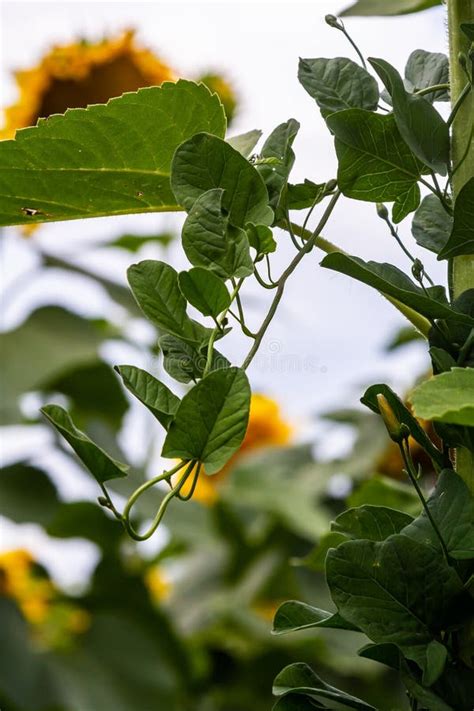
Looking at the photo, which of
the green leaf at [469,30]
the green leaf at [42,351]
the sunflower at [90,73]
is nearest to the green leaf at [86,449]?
the green leaf at [469,30]

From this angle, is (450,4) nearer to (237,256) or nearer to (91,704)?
(237,256)

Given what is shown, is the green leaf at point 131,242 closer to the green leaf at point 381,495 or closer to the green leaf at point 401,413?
the green leaf at point 381,495

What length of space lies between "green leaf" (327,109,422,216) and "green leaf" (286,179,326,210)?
1cm

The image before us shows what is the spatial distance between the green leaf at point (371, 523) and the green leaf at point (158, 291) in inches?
2.0

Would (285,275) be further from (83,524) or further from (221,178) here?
(83,524)

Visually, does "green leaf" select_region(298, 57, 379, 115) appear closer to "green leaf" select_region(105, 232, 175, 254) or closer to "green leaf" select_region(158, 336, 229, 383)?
"green leaf" select_region(158, 336, 229, 383)

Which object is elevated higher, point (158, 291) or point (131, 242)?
point (131, 242)

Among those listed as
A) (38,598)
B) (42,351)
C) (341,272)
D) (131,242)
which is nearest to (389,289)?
(341,272)

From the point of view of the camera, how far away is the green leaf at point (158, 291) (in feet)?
0.78

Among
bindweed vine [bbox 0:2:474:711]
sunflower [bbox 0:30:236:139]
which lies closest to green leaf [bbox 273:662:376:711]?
bindweed vine [bbox 0:2:474:711]

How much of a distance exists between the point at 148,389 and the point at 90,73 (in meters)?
0.96

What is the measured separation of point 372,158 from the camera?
0.25 metres

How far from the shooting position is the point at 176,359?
0.24 m

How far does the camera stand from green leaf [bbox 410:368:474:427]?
0.18 metres
